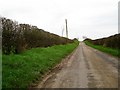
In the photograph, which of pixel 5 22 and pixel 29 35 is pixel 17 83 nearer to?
pixel 5 22

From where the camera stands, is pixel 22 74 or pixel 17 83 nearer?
pixel 17 83

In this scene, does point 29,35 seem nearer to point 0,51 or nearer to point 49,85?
point 0,51

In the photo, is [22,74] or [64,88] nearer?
[64,88]

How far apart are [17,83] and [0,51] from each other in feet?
22.8

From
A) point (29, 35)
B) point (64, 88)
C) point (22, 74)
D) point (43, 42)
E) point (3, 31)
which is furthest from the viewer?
point (43, 42)

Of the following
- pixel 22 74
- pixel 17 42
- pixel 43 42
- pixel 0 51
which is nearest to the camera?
pixel 22 74

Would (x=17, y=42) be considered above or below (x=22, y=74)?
above

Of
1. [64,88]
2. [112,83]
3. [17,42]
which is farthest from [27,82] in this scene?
[17,42]

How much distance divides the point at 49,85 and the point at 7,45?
8.63 meters

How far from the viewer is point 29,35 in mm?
25281

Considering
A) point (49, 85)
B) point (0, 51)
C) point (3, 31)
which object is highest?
point (3, 31)

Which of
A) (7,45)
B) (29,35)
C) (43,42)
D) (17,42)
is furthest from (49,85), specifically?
(43,42)

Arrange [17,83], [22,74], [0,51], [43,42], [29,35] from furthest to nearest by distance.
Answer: [43,42], [29,35], [0,51], [22,74], [17,83]

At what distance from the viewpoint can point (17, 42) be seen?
20.1 metres
